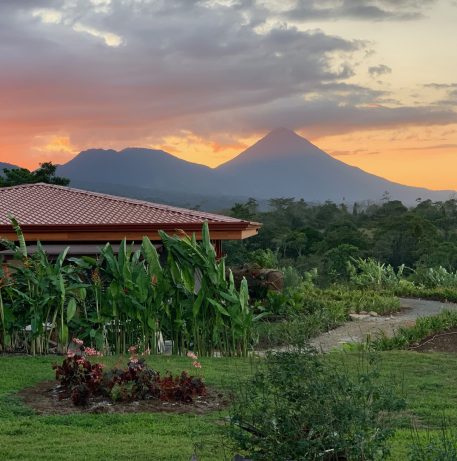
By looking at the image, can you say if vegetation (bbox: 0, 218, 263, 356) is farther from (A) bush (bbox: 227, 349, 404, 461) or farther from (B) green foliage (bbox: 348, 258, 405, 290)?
(B) green foliage (bbox: 348, 258, 405, 290)

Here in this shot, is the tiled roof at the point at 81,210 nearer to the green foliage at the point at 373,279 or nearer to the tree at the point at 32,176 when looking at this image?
the green foliage at the point at 373,279

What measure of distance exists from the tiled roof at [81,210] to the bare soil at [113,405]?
7531 mm

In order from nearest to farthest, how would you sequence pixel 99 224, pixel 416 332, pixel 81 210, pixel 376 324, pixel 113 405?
pixel 113 405 < pixel 416 332 < pixel 99 224 < pixel 376 324 < pixel 81 210

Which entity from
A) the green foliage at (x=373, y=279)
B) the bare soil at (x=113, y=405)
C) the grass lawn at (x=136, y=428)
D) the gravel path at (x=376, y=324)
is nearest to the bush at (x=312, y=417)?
the grass lawn at (x=136, y=428)

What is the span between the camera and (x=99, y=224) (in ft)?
48.3

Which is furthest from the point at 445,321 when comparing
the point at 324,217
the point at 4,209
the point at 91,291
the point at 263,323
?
the point at 324,217

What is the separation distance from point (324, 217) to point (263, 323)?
49.4 metres

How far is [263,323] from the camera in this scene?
15.0 meters

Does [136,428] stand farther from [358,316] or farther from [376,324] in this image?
[358,316]

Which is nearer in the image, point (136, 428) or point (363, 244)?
point (136, 428)

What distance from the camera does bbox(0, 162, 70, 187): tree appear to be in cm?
3597

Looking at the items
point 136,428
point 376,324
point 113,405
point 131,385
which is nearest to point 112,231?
point 376,324

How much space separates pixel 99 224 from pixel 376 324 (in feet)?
19.2

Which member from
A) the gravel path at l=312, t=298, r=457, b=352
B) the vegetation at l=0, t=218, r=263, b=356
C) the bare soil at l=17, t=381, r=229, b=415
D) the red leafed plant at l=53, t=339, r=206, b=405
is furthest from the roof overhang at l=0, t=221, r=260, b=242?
the red leafed plant at l=53, t=339, r=206, b=405
